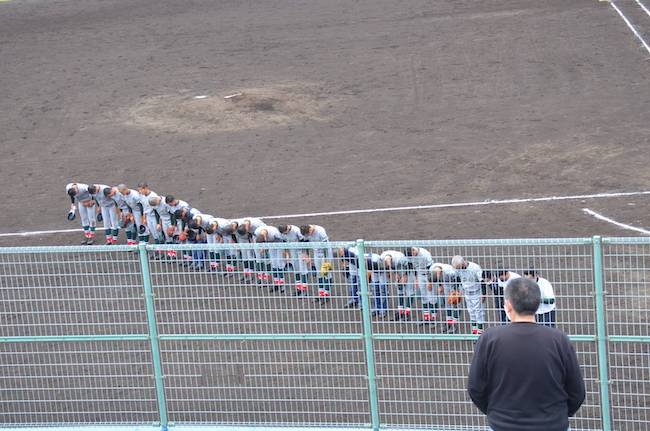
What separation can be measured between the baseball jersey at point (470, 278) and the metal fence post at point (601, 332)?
1168 millimetres

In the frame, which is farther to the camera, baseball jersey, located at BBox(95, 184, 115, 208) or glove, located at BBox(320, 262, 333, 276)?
baseball jersey, located at BBox(95, 184, 115, 208)

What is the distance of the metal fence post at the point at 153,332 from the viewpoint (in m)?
9.08

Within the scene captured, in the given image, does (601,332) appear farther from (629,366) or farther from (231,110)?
(231,110)

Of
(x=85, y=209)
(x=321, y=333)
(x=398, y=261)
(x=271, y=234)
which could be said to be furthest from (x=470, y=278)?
(x=85, y=209)

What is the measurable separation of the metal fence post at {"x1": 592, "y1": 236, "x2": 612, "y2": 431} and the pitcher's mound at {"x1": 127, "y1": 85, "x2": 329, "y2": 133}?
1725 centimetres

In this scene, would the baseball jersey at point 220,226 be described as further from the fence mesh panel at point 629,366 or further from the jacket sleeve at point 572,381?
the jacket sleeve at point 572,381

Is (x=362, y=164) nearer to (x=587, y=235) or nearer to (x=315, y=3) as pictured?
(x=587, y=235)

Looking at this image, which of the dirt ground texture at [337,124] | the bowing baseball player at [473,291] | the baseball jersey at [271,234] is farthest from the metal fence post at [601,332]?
the baseball jersey at [271,234]

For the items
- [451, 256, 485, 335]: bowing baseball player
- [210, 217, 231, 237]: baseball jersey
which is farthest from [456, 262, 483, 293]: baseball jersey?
[210, 217, 231, 237]: baseball jersey

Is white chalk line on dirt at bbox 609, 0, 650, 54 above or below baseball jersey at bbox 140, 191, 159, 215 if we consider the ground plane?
above

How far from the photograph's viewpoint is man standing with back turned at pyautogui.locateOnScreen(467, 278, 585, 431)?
6.05 metres

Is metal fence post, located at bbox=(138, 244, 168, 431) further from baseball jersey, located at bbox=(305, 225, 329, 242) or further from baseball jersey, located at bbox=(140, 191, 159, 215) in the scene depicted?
baseball jersey, located at bbox=(140, 191, 159, 215)

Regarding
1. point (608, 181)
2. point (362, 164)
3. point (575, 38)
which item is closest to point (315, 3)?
point (575, 38)

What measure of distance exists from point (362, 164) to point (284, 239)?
6.28 meters
